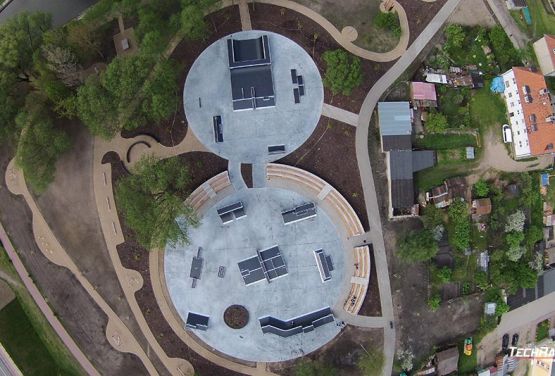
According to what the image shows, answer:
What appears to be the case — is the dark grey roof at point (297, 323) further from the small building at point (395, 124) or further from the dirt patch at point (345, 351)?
the small building at point (395, 124)

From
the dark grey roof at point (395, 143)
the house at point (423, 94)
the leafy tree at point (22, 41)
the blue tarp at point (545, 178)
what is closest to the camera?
the leafy tree at point (22, 41)

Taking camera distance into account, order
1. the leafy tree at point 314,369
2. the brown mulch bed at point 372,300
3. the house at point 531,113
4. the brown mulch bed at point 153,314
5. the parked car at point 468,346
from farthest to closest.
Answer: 1. the parked car at point 468,346
2. the brown mulch bed at point 372,300
3. the house at point 531,113
4. the brown mulch bed at point 153,314
5. the leafy tree at point 314,369

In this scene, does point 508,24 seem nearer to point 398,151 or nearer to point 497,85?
point 497,85

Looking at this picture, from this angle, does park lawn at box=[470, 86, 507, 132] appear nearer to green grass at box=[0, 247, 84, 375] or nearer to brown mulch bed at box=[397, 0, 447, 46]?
brown mulch bed at box=[397, 0, 447, 46]

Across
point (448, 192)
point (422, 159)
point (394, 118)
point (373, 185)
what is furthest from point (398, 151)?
point (448, 192)

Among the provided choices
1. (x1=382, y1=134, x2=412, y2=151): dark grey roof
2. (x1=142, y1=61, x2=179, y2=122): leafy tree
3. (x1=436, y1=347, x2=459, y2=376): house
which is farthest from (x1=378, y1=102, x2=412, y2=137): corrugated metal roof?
(x1=436, y1=347, x2=459, y2=376): house

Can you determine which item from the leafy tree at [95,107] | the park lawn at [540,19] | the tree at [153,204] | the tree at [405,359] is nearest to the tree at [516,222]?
the tree at [405,359]

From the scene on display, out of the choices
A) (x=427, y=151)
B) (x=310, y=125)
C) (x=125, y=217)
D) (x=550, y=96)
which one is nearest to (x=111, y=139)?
(x=125, y=217)
